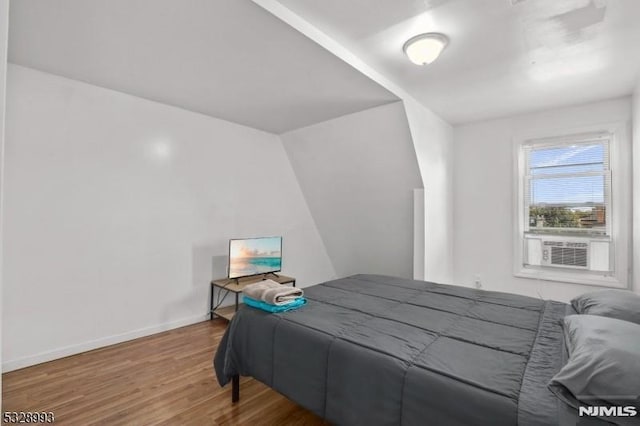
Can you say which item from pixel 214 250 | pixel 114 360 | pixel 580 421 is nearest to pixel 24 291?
pixel 114 360

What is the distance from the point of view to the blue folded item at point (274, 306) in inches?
82.5

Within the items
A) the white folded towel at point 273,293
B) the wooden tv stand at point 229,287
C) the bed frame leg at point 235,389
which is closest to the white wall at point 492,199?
the wooden tv stand at point 229,287

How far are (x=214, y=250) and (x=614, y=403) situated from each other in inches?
141

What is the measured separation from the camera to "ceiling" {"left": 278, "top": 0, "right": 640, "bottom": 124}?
6.38 ft

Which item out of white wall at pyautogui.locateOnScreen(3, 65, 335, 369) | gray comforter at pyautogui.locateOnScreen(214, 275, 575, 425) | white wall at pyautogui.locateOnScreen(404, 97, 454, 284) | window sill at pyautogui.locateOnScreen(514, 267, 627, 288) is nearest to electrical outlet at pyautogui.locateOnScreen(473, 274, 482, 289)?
white wall at pyautogui.locateOnScreen(404, 97, 454, 284)

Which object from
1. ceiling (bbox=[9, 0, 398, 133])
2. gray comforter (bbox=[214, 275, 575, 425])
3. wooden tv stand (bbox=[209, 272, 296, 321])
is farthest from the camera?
wooden tv stand (bbox=[209, 272, 296, 321])

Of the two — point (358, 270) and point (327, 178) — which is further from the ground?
point (327, 178)

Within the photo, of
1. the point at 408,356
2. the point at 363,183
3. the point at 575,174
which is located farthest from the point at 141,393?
the point at 575,174

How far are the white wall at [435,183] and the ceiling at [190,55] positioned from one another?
0.62 m

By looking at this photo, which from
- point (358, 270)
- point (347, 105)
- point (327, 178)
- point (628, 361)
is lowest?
point (358, 270)

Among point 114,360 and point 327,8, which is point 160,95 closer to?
point 327,8

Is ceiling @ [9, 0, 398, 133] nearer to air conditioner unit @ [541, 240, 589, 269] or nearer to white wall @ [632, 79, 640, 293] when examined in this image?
white wall @ [632, 79, 640, 293]

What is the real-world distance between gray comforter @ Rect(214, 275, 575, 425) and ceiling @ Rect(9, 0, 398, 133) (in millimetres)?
1849

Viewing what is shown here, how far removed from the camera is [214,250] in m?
3.83
